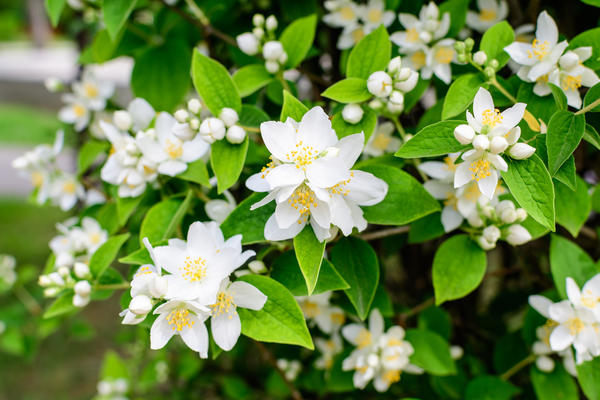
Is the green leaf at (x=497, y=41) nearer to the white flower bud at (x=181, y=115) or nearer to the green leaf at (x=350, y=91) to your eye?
the green leaf at (x=350, y=91)

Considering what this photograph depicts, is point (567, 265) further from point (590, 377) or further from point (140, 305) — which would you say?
point (140, 305)

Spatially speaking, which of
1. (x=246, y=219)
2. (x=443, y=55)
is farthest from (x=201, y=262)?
(x=443, y=55)

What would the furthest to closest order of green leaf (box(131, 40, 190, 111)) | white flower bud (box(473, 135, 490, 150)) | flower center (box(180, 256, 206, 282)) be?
green leaf (box(131, 40, 190, 111)), flower center (box(180, 256, 206, 282)), white flower bud (box(473, 135, 490, 150))

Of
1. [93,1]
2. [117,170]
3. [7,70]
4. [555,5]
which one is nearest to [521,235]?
[117,170]

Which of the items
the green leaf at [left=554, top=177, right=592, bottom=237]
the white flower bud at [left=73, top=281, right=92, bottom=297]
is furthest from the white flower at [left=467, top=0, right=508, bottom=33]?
the white flower bud at [left=73, top=281, right=92, bottom=297]

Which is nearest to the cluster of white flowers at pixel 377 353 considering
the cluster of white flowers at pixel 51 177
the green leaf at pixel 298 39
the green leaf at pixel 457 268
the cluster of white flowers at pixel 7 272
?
the green leaf at pixel 457 268

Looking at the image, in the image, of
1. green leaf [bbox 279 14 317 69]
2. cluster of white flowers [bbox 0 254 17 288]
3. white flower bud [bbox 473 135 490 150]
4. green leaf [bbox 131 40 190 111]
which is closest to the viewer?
white flower bud [bbox 473 135 490 150]

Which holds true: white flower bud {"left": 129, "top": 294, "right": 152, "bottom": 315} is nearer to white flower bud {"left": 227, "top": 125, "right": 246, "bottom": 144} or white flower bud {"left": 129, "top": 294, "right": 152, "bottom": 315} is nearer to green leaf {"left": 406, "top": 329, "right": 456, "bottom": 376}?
white flower bud {"left": 227, "top": 125, "right": 246, "bottom": 144}
